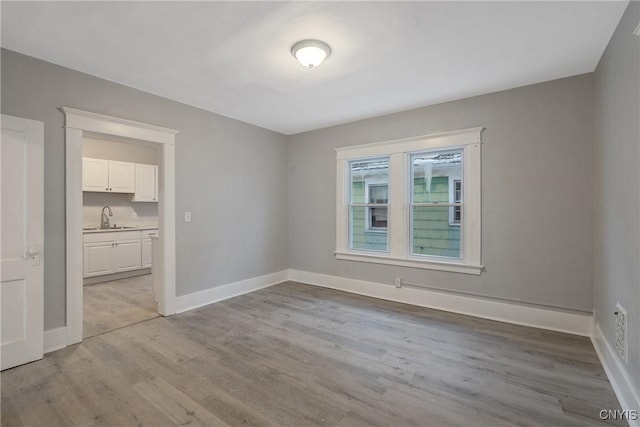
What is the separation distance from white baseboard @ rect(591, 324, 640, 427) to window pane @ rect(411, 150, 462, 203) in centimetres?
192

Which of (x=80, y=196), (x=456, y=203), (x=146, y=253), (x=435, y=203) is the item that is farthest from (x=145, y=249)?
(x=456, y=203)

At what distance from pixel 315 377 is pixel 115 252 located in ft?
15.6

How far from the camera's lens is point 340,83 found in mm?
3180

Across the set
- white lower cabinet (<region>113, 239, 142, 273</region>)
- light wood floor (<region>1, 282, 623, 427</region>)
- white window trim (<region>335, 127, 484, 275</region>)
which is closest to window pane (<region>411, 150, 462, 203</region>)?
white window trim (<region>335, 127, 484, 275</region>)

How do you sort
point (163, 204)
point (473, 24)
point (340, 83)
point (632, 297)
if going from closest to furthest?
point (632, 297) → point (473, 24) → point (340, 83) → point (163, 204)

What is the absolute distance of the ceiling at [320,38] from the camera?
2.03m

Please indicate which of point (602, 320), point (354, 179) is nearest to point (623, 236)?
point (602, 320)

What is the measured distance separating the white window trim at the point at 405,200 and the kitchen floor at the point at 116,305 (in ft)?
9.52

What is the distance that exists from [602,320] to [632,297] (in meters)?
0.95

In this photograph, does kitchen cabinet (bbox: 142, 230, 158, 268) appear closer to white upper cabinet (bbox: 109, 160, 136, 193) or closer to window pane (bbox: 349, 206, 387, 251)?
white upper cabinet (bbox: 109, 160, 136, 193)

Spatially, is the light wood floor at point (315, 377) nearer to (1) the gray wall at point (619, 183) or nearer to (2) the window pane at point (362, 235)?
(1) the gray wall at point (619, 183)

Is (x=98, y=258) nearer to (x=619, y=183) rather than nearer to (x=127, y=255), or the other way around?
(x=127, y=255)

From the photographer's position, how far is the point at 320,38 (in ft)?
7.70

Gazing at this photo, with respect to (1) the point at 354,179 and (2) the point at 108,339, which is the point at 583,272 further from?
(2) the point at 108,339
